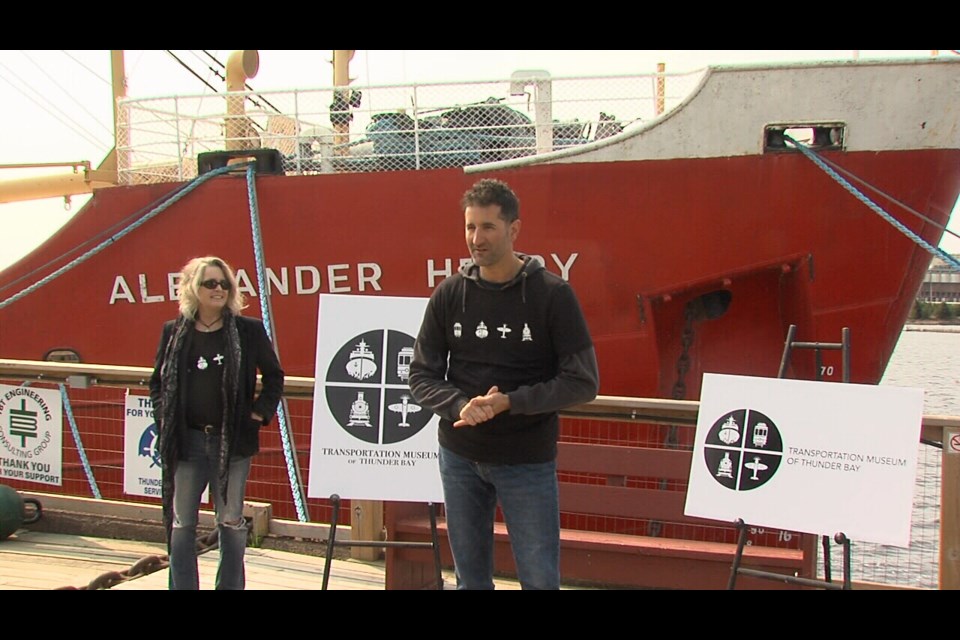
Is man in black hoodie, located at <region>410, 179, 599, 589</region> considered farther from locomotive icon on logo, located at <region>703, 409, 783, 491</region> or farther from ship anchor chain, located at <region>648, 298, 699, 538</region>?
ship anchor chain, located at <region>648, 298, 699, 538</region>

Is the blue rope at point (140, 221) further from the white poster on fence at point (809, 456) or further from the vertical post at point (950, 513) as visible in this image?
the vertical post at point (950, 513)

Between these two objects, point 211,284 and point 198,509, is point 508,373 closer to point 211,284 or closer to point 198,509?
point 211,284

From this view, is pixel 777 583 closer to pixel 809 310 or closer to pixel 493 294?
pixel 493 294

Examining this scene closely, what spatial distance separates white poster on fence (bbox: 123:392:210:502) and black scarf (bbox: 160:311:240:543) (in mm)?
1790

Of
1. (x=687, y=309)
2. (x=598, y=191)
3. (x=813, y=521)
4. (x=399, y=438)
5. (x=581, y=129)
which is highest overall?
(x=581, y=129)

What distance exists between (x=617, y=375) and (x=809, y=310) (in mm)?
1526

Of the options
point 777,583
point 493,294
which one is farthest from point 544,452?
point 777,583

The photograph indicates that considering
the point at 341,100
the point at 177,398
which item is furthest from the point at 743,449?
the point at 341,100

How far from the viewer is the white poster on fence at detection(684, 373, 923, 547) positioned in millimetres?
3441

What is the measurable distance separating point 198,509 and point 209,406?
0.46 m

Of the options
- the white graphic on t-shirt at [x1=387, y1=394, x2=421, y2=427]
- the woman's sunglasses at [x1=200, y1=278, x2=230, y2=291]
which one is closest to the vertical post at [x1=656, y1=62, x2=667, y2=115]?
the white graphic on t-shirt at [x1=387, y1=394, x2=421, y2=427]

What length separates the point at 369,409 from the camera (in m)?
4.04

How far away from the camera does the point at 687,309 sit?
7.02 metres

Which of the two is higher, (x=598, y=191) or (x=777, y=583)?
(x=598, y=191)
